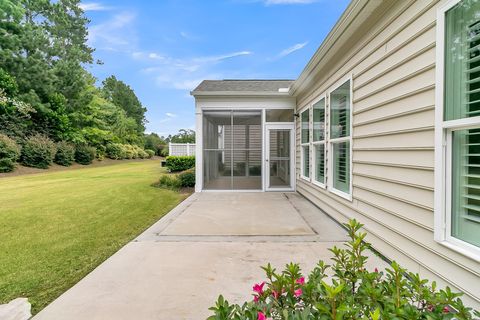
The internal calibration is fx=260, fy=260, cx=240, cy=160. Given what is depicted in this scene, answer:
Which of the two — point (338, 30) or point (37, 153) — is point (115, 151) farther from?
point (338, 30)

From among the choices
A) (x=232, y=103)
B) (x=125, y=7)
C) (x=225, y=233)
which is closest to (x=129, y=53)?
(x=125, y=7)

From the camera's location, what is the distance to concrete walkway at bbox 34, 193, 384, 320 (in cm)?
205

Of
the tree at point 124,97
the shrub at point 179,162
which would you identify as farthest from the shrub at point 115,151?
the shrub at point 179,162

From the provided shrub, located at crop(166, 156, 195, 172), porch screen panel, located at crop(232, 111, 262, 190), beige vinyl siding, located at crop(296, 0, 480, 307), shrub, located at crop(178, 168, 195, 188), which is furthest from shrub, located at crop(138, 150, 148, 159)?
beige vinyl siding, located at crop(296, 0, 480, 307)

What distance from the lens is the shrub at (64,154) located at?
17609mm

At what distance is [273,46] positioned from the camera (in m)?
17.4

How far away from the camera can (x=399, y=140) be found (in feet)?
8.75

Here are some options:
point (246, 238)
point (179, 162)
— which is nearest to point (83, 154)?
point (179, 162)

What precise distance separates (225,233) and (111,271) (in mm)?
1615

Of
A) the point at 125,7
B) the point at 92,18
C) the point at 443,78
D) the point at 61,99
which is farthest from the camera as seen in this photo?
the point at 92,18

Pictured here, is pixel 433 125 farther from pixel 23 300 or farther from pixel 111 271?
pixel 23 300

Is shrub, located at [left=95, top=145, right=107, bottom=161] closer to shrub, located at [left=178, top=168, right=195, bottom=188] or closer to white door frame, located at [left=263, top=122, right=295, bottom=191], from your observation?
shrub, located at [left=178, top=168, right=195, bottom=188]

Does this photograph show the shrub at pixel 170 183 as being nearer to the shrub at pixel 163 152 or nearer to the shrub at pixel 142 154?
the shrub at pixel 142 154

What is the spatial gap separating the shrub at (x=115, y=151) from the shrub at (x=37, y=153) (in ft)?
25.2
